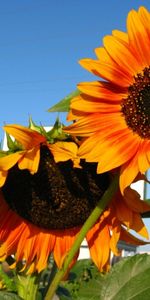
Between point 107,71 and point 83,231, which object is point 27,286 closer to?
point 83,231

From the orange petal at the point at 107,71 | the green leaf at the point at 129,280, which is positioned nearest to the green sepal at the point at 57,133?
the orange petal at the point at 107,71

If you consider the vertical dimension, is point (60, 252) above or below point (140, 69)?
below

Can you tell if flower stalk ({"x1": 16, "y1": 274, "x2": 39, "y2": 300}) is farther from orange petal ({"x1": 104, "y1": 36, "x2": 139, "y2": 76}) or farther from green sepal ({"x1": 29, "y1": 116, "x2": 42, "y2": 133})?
orange petal ({"x1": 104, "y1": 36, "x2": 139, "y2": 76})

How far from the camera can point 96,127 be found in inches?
40.9

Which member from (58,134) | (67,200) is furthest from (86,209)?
(58,134)

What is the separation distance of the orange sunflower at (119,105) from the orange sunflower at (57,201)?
6 cm

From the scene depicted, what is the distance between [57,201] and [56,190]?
25mm

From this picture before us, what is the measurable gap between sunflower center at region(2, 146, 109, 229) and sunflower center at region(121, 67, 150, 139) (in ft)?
0.40

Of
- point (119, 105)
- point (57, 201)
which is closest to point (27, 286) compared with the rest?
point (57, 201)

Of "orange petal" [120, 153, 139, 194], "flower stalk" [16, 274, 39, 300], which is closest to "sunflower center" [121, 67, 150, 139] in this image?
"orange petal" [120, 153, 139, 194]

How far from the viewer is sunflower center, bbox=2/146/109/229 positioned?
1157 millimetres

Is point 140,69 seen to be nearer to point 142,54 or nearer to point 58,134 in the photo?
point 142,54

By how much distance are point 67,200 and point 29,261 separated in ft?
0.63

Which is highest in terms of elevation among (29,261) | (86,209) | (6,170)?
(6,170)
